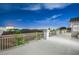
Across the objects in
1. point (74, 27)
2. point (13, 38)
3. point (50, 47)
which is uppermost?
point (74, 27)

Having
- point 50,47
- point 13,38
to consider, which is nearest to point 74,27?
point 50,47

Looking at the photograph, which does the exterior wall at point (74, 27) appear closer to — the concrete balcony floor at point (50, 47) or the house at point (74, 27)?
the house at point (74, 27)

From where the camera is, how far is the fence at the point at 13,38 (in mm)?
4648

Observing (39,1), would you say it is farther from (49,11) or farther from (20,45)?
(20,45)

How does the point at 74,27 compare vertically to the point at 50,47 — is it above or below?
above

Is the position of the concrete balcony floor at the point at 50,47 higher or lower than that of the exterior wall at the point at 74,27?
lower

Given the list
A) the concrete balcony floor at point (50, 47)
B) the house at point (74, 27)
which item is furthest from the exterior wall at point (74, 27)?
the concrete balcony floor at point (50, 47)

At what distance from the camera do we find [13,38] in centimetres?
467

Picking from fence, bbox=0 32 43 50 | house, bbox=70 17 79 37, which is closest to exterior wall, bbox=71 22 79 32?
house, bbox=70 17 79 37

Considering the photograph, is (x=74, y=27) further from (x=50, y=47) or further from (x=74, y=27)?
(x=50, y=47)

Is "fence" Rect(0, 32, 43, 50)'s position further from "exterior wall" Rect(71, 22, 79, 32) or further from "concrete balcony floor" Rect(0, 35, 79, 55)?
"exterior wall" Rect(71, 22, 79, 32)

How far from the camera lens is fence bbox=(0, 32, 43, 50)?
465 cm

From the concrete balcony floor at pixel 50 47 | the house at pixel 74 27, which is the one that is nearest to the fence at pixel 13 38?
the concrete balcony floor at pixel 50 47
